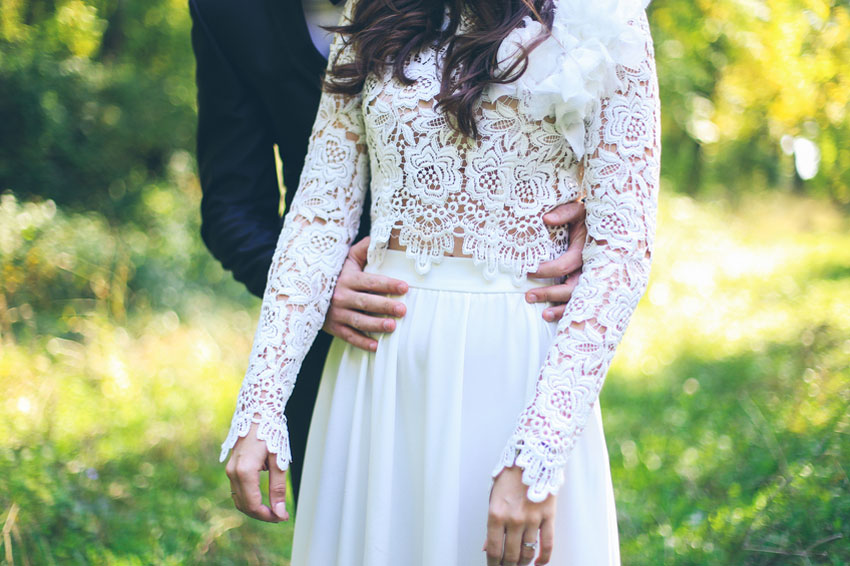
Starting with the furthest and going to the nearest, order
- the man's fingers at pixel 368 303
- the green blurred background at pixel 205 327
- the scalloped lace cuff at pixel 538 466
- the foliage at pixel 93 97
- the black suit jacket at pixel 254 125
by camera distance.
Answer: the foliage at pixel 93 97, the green blurred background at pixel 205 327, the black suit jacket at pixel 254 125, the man's fingers at pixel 368 303, the scalloped lace cuff at pixel 538 466

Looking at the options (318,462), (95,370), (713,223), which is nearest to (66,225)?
(95,370)

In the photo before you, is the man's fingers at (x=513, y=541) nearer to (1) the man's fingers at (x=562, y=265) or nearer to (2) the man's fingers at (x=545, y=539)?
(2) the man's fingers at (x=545, y=539)

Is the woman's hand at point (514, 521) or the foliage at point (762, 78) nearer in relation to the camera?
the woman's hand at point (514, 521)

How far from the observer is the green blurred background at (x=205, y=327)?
3139mm

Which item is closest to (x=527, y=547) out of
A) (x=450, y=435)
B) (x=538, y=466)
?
(x=538, y=466)

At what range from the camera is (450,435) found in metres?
1.49

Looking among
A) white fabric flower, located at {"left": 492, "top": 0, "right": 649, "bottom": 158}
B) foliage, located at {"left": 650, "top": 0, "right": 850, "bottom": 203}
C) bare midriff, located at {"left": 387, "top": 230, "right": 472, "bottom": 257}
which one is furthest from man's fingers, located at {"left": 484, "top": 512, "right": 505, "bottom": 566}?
foliage, located at {"left": 650, "top": 0, "right": 850, "bottom": 203}

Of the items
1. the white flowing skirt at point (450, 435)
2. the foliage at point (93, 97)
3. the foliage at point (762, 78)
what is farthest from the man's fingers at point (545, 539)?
the foliage at point (93, 97)

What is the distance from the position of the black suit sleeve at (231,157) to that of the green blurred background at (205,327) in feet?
5.23

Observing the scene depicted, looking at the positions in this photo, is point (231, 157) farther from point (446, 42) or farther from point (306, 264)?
point (446, 42)

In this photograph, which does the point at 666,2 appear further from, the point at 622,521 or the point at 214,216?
the point at 214,216

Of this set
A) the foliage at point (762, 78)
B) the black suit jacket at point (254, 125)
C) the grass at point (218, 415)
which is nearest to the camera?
the black suit jacket at point (254, 125)

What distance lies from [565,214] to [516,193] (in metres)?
0.12

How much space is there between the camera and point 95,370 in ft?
15.1
